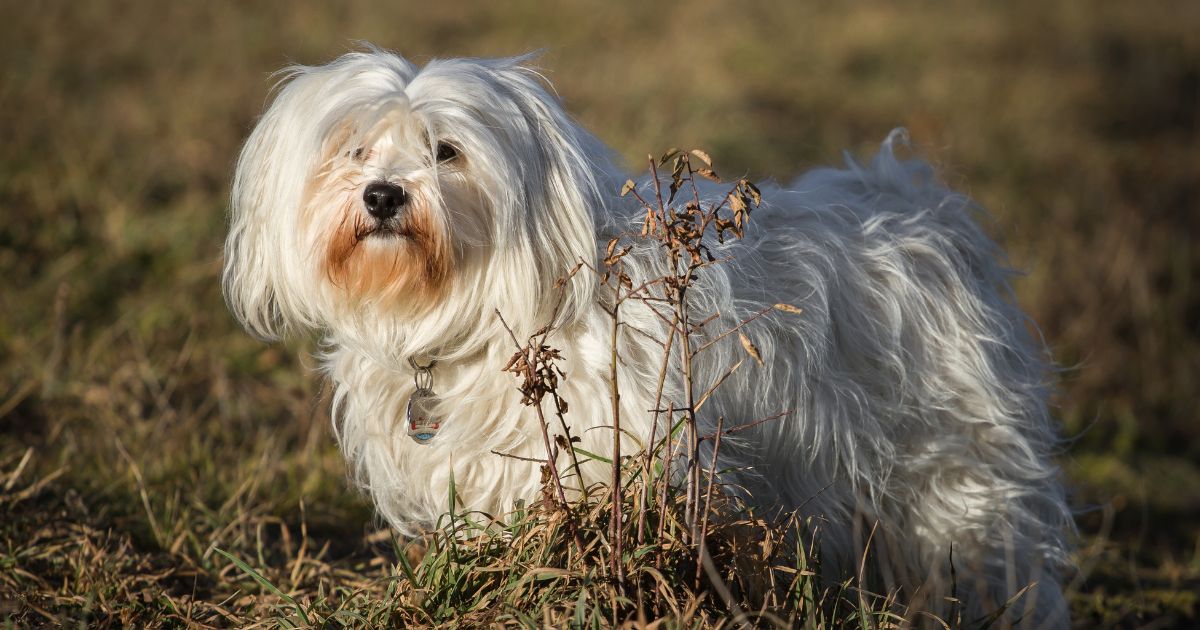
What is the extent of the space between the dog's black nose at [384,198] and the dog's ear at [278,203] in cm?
23

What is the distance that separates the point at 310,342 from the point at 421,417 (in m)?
2.48

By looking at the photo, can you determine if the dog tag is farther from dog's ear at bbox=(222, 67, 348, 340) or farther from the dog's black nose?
the dog's black nose

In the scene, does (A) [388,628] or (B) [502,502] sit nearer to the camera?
(A) [388,628]

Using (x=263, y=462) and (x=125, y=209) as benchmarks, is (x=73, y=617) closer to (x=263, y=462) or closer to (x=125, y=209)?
(x=263, y=462)

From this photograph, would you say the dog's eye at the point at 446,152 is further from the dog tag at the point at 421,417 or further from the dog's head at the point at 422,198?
the dog tag at the point at 421,417

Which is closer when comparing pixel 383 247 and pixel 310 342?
pixel 383 247

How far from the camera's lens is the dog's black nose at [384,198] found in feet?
9.00

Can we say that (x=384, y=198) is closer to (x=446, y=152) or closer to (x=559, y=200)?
(x=446, y=152)

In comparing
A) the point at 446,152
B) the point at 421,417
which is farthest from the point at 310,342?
the point at 446,152

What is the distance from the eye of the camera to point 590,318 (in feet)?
9.45

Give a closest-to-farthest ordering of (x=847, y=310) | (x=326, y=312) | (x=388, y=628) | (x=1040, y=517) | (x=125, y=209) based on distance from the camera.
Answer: (x=388, y=628)
(x=326, y=312)
(x=847, y=310)
(x=1040, y=517)
(x=125, y=209)

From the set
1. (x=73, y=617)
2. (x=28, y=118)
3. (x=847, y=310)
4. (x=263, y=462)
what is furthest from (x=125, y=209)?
(x=847, y=310)

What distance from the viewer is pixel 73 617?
3.01m

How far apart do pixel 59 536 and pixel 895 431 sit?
2.64 metres
